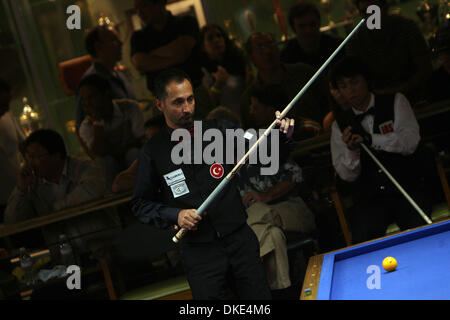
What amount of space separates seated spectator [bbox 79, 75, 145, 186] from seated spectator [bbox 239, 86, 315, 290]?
1.06 meters

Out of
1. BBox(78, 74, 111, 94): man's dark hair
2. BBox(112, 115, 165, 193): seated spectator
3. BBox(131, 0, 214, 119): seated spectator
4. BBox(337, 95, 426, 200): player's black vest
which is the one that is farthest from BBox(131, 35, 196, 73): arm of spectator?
BBox(337, 95, 426, 200): player's black vest

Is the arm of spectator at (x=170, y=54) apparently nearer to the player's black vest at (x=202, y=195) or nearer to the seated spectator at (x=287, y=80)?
the seated spectator at (x=287, y=80)

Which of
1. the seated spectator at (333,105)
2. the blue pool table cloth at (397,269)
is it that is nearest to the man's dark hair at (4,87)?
the seated spectator at (333,105)

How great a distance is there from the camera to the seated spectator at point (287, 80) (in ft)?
13.9

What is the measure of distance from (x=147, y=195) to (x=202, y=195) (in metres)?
0.26

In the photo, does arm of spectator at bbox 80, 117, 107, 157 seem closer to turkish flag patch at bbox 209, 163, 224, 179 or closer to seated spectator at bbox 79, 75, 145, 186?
seated spectator at bbox 79, 75, 145, 186

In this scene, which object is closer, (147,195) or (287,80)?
(147,195)

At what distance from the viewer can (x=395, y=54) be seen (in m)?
4.06

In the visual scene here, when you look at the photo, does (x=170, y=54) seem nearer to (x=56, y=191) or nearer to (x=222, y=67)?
(x=222, y=67)

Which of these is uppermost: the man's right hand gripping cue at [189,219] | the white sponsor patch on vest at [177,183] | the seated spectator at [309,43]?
the seated spectator at [309,43]

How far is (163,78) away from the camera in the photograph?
102 inches

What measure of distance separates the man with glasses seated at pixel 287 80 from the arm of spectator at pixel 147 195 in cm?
159

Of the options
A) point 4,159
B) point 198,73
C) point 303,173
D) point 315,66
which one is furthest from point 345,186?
point 4,159

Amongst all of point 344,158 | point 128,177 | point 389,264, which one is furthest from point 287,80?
point 389,264
